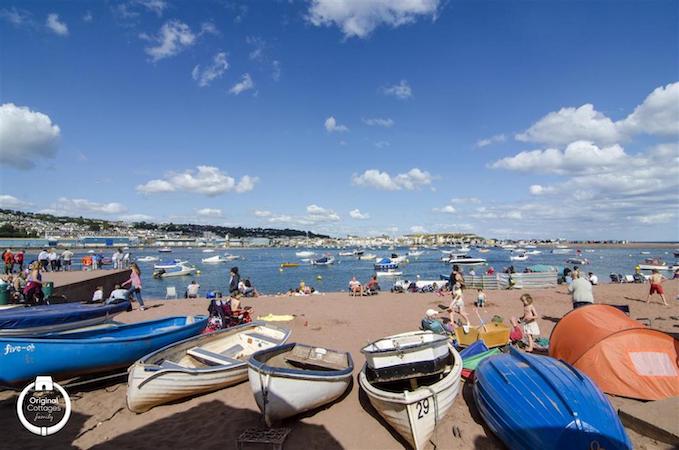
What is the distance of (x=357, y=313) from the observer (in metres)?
15.5

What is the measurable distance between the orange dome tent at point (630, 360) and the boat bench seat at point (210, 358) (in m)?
6.83

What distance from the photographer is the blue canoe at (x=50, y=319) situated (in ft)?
29.3

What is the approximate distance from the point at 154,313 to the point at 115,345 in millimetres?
8657

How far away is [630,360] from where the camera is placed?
6492 millimetres

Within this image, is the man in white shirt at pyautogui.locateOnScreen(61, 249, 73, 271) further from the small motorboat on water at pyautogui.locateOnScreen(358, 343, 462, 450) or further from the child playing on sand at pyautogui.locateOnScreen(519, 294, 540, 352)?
the child playing on sand at pyautogui.locateOnScreen(519, 294, 540, 352)

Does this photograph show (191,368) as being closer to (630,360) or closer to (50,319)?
(50,319)

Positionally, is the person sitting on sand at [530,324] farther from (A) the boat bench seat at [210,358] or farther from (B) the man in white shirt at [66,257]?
(B) the man in white shirt at [66,257]

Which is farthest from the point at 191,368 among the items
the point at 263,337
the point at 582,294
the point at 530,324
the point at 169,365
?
the point at 582,294

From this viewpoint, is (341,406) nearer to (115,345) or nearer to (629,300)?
(115,345)

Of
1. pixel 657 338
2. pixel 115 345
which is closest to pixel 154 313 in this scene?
pixel 115 345

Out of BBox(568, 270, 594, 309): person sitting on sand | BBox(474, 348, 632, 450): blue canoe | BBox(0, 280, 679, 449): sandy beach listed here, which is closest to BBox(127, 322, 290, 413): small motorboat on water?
BBox(0, 280, 679, 449): sandy beach

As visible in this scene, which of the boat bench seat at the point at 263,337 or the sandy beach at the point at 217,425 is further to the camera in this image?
the boat bench seat at the point at 263,337

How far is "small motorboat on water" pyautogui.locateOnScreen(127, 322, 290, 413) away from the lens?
6457mm

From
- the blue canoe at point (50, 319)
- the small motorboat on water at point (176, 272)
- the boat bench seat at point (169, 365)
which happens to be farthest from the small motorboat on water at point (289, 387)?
the small motorboat on water at point (176, 272)
